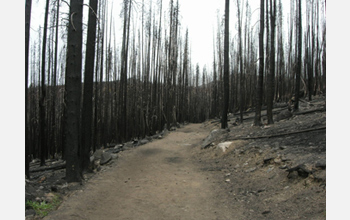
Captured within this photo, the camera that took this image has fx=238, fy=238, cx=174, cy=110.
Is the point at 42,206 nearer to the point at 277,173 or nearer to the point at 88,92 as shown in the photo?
the point at 88,92

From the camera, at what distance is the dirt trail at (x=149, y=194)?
3.47 m

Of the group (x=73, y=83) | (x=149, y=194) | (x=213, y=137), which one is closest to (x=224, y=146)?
(x=213, y=137)

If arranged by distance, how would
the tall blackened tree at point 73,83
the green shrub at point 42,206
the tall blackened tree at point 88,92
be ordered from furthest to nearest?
the tall blackened tree at point 88,92
the tall blackened tree at point 73,83
the green shrub at point 42,206

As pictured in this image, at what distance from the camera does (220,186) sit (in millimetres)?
4676

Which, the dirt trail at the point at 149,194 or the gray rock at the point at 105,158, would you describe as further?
the gray rock at the point at 105,158

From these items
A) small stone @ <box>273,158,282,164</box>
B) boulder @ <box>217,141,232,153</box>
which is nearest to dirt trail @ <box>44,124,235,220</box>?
boulder @ <box>217,141,232,153</box>

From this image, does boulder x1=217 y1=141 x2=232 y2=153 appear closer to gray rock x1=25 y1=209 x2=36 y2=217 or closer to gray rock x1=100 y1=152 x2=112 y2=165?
gray rock x1=100 y1=152 x2=112 y2=165

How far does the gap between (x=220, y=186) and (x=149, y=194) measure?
4.59ft

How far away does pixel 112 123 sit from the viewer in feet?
46.2

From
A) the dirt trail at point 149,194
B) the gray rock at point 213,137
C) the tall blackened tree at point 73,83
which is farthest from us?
the gray rock at point 213,137

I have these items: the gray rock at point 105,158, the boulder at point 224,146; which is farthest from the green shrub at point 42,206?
the boulder at point 224,146

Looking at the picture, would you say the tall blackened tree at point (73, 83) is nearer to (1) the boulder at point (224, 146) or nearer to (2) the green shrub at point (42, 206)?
(2) the green shrub at point (42, 206)

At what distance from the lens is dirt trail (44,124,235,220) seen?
11.4 feet

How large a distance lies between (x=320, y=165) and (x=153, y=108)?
449 inches
